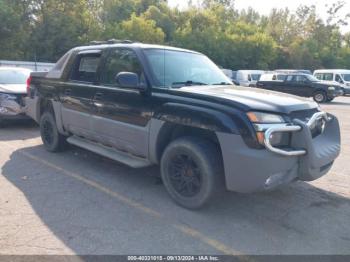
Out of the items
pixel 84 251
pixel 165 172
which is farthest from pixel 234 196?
pixel 84 251

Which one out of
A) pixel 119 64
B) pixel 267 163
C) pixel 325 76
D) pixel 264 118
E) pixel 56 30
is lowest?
pixel 267 163

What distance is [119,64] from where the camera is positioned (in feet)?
16.6

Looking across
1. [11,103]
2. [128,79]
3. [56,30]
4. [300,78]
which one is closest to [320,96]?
[300,78]

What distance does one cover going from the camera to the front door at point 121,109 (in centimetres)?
452

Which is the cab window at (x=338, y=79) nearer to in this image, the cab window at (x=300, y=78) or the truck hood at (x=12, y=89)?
the cab window at (x=300, y=78)

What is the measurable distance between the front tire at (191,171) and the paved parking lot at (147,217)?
0.61 ft

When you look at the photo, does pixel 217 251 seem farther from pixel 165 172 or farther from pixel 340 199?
pixel 340 199

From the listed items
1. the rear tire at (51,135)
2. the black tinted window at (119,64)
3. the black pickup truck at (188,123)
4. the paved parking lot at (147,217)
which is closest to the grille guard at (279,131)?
the black pickup truck at (188,123)

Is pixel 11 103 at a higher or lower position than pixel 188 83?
lower

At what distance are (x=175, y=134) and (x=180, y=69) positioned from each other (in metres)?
0.99

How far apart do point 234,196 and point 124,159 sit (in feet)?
5.02

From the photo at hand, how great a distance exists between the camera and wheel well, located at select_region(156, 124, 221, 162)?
13.4 feet

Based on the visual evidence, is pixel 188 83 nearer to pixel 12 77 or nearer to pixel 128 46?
pixel 128 46

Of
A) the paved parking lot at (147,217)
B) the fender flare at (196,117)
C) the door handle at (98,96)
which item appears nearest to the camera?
the paved parking lot at (147,217)
